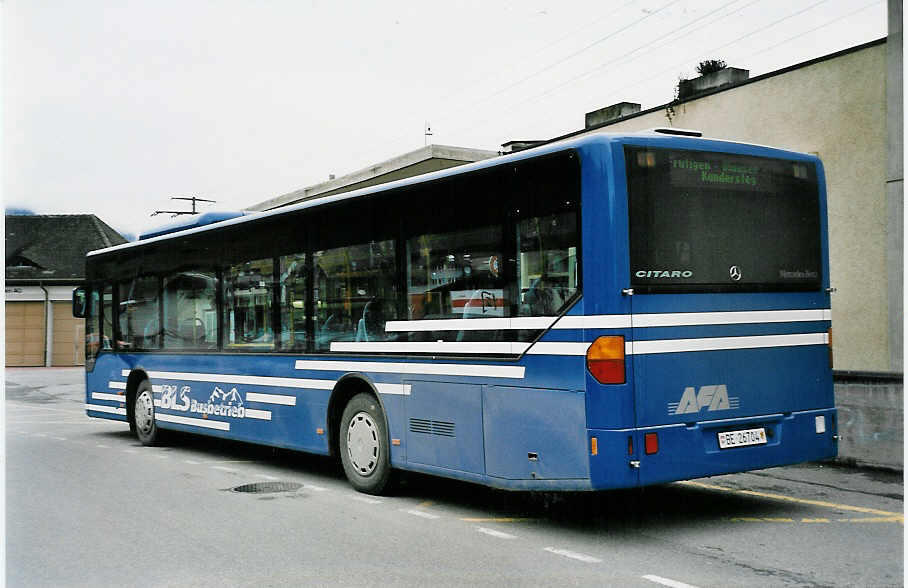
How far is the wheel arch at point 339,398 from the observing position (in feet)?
31.9

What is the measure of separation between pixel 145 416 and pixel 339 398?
5.56 metres

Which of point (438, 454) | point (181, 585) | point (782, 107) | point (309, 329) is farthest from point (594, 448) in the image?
point (782, 107)

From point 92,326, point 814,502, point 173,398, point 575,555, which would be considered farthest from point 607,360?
point 92,326

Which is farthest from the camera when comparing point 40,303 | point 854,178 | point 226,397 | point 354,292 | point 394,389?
point 40,303

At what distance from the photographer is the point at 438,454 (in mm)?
8516

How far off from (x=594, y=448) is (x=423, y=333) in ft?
7.39

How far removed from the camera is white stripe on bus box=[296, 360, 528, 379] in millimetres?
7777

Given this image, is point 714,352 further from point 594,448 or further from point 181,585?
point 181,585

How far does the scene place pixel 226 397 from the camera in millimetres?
12086

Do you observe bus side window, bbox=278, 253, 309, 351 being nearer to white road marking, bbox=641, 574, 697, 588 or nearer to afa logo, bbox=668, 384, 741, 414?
afa logo, bbox=668, 384, 741, 414

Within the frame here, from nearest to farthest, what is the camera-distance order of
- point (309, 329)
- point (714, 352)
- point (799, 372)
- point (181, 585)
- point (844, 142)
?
point (181, 585) < point (714, 352) < point (799, 372) < point (309, 329) < point (844, 142)

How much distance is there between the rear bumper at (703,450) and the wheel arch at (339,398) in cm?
316

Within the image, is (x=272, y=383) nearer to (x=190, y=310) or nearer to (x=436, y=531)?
(x=190, y=310)

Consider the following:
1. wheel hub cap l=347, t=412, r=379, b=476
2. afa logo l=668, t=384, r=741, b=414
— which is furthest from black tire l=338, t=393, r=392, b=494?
afa logo l=668, t=384, r=741, b=414
